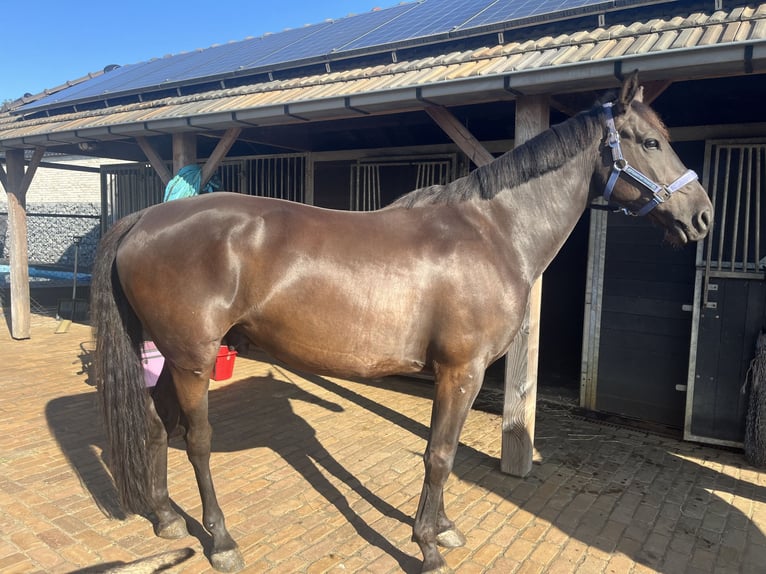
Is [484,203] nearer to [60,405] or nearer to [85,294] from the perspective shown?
[60,405]

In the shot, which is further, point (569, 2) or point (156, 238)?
point (569, 2)

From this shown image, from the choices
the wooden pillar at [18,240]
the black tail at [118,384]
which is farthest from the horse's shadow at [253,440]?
the wooden pillar at [18,240]

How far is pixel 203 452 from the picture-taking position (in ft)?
8.15

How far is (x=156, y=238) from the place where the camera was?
234cm

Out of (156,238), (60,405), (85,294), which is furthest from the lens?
Answer: (85,294)

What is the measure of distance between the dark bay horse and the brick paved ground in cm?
36

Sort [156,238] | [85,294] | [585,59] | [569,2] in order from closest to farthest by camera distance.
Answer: [156,238] → [585,59] → [569,2] → [85,294]

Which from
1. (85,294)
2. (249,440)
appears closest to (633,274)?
(249,440)

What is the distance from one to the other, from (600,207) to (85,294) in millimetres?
9882

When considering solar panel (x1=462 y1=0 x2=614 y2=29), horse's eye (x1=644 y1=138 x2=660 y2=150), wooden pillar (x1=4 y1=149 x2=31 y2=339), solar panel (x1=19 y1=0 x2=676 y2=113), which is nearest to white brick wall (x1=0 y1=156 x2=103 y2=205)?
solar panel (x1=19 y1=0 x2=676 y2=113)

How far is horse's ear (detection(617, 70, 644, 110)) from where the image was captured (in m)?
2.24

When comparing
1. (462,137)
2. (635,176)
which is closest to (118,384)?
(462,137)

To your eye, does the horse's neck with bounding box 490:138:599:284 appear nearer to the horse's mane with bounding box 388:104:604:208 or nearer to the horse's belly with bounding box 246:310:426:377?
the horse's mane with bounding box 388:104:604:208

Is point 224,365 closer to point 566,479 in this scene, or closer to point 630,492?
point 566,479
